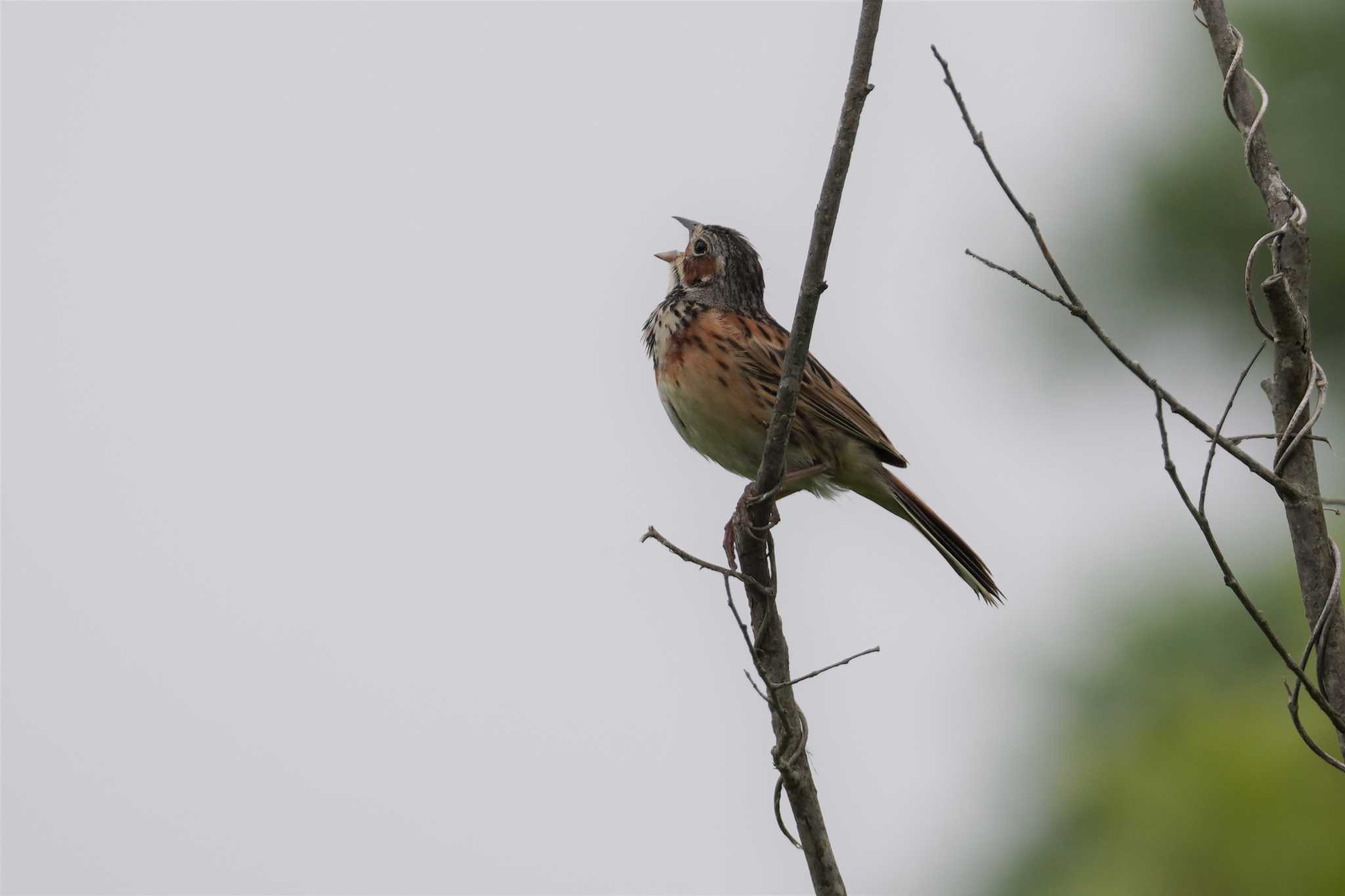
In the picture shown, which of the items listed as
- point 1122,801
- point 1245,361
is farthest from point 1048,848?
point 1245,361

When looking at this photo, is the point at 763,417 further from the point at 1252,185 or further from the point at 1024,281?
the point at 1252,185

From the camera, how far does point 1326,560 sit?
2570mm

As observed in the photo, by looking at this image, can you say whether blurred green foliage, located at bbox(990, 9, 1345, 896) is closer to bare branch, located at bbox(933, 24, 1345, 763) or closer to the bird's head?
the bird's head

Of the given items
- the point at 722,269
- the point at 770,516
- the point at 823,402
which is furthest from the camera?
the point at 722,269

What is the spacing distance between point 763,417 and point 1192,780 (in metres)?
5.28

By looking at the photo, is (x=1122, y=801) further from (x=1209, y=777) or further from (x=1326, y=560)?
(x=1326, y=560)

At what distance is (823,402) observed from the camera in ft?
18.1

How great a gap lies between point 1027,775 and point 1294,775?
3030 mm

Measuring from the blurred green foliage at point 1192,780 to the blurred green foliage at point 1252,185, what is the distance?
11.8ft

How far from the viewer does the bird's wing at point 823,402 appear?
5484mm

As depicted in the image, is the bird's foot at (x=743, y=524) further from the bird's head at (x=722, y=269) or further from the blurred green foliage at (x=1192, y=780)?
the blurred green foliage at (x=1192, y=780)

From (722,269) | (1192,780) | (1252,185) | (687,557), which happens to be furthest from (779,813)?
(1252,185)

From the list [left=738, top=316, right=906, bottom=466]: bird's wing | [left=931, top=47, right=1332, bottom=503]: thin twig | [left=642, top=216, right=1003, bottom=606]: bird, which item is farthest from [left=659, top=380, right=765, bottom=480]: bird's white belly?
[left=931, top=47, right=1332, bottom=503]: thin twig

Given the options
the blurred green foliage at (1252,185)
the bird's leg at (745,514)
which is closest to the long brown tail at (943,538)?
the bird's leg at (745,514)
